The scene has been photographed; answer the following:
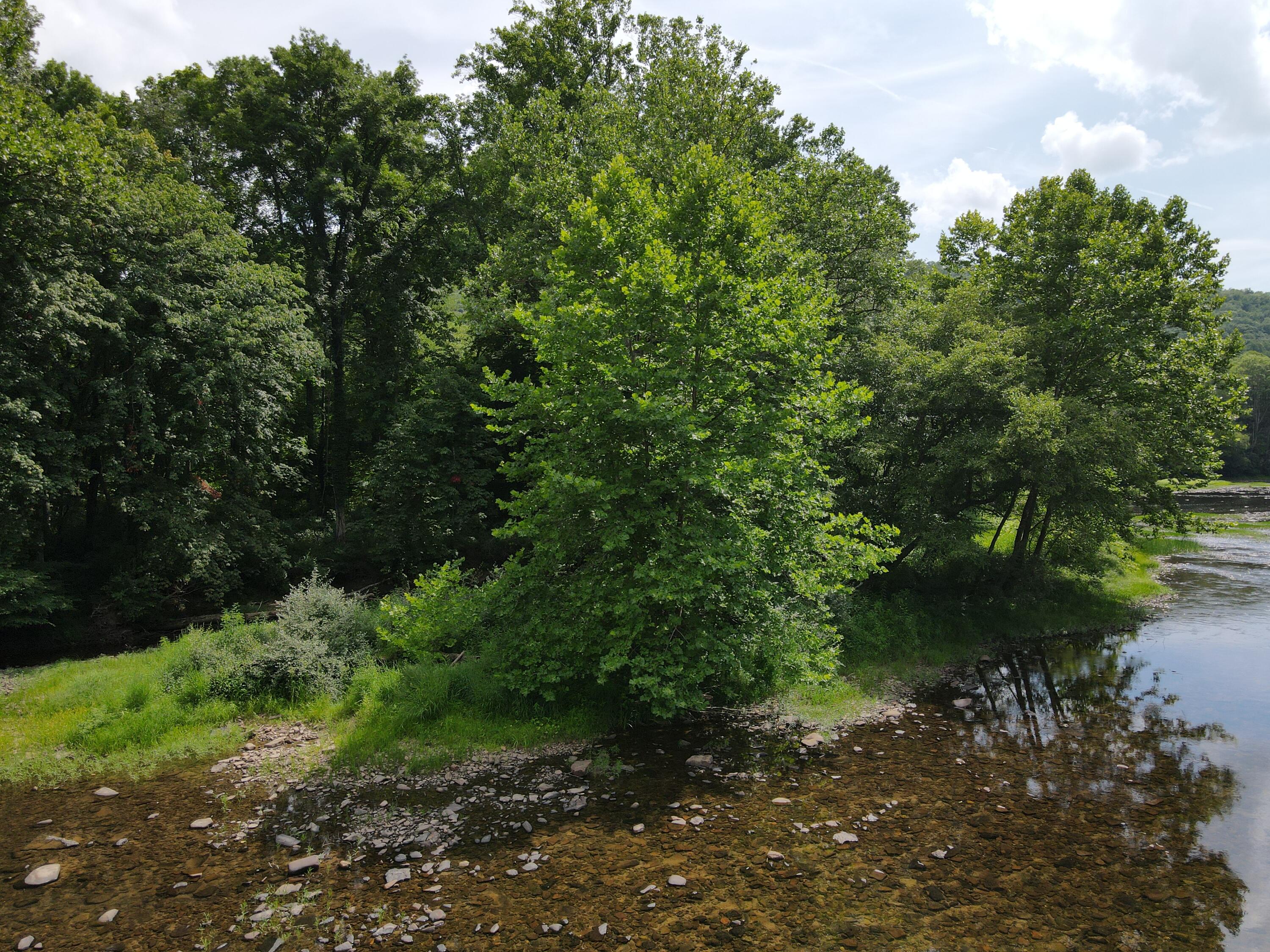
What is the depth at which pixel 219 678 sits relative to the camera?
11.7 m

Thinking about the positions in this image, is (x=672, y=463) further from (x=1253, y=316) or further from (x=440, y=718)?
(x=1253, y=316)

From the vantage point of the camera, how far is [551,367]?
11.7 meters

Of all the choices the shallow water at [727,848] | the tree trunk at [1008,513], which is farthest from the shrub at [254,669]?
the tree trunk at [1008,513]

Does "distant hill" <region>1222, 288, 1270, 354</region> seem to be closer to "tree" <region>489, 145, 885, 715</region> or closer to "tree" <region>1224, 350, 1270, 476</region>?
"tree" <region>1224, 350, 1270, 476</region>

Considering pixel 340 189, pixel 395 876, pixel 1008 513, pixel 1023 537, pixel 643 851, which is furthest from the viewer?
pixel 340 189

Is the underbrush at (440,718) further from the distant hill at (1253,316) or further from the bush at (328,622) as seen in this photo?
the distant hill at (1253,316)

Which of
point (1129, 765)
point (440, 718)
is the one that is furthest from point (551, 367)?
point (1129, 765)

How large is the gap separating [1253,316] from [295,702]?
575ft

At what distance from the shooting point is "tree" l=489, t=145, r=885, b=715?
415 inches

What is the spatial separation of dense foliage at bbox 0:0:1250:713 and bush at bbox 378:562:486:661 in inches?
3.5

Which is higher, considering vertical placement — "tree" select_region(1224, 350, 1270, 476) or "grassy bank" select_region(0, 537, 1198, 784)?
"tree" select_region(1224, 350, 1270, 476)

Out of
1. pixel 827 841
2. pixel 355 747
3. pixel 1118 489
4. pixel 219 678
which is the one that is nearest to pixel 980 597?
pixel 1118 489

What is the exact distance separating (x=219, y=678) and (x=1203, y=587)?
30.0m

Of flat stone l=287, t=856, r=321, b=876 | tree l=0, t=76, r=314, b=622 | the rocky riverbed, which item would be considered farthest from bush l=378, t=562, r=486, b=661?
tree l=0, t=76, r=314, b=622
